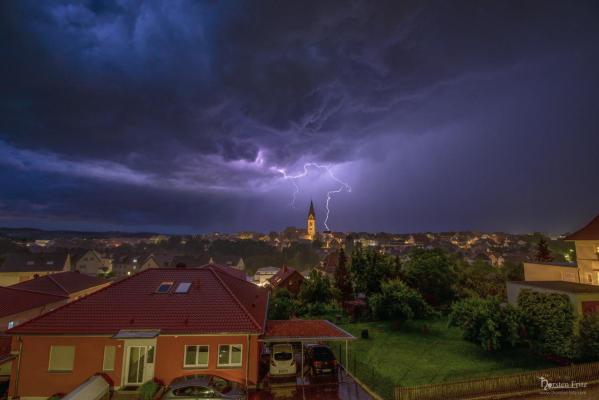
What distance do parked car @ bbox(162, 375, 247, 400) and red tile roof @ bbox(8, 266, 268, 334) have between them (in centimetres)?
240

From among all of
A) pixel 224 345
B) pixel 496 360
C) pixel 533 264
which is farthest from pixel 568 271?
pixel 224 345

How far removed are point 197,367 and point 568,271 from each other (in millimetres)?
37804

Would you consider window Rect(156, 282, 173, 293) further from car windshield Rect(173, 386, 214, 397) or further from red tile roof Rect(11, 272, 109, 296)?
red tile roof Rect(11, 272, 109, 296)

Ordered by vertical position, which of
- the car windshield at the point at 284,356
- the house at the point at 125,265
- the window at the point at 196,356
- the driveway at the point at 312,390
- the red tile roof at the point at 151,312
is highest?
the red tile roof at the point at 151,312

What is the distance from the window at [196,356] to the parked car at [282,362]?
3.95m

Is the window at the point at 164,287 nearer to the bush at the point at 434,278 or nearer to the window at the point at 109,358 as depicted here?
the window at the point at 109,358

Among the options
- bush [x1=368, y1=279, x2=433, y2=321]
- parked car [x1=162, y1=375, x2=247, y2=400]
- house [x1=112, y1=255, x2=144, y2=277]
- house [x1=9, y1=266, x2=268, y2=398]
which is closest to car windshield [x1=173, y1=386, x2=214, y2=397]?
parked car [x1=162, y1=375, x2=247, y2=400]

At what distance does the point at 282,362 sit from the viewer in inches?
704

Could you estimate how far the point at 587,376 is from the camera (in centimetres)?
1698

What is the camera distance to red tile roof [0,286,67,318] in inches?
1137

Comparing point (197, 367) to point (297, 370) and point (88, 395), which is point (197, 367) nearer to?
point (88, 395)

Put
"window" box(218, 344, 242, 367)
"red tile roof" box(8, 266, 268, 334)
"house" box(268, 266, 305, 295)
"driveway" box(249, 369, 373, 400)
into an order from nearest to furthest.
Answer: "driveway" box(249, 369, 373, 400) < "red tile roof" box(8, 266, 268, 334) < "window" box(218, 344, 242, 367) < "house" box(268, 266, 305, 295)

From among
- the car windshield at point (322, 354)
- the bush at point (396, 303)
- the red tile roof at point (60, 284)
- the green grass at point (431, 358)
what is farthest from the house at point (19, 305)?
the bush at point (396, 303)

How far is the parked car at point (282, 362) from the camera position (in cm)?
1773
